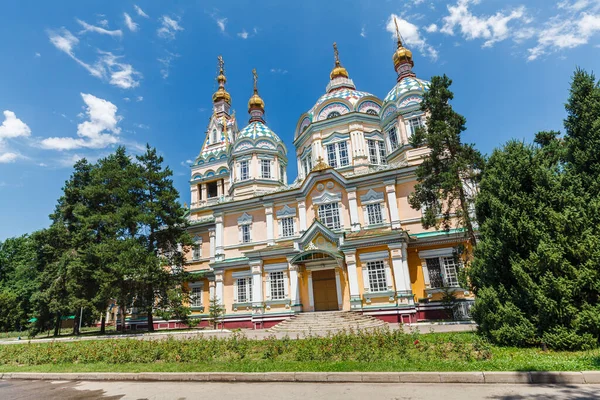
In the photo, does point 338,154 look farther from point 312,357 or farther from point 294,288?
point 312,357

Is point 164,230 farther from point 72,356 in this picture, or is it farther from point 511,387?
point 511,387

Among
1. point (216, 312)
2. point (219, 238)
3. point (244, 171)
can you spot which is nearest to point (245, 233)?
point (219, 238)

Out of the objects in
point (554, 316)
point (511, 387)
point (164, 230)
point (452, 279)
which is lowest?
point (511, 387)

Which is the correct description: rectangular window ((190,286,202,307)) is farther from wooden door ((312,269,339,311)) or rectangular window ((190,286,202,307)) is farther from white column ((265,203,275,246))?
wooden door ((312,269,339,311))

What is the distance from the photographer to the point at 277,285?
22.4 metres

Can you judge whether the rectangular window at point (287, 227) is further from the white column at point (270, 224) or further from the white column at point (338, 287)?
the white column at point (338, 287)

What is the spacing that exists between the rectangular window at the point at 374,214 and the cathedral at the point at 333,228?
0.22 ft

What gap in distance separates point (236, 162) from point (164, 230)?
948 centimetres

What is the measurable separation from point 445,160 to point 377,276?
294 inches

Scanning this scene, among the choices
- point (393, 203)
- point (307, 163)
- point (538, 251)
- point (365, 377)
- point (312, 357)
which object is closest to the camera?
point (365, 377)

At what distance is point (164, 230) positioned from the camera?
23719mm

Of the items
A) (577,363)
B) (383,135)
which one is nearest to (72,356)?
(577,363)

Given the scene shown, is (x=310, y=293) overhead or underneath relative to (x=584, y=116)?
underneath

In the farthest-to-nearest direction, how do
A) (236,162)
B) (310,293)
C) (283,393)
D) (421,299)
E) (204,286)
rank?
1. (236,162)
2. (204,286)
3. (310,293)
4. (421,299)
5. (283,393)
